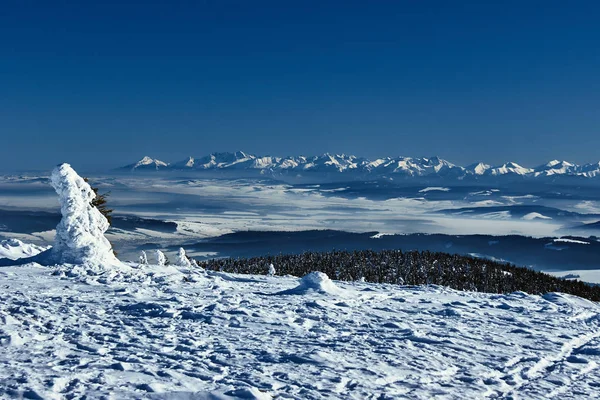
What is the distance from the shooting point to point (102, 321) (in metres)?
16.9

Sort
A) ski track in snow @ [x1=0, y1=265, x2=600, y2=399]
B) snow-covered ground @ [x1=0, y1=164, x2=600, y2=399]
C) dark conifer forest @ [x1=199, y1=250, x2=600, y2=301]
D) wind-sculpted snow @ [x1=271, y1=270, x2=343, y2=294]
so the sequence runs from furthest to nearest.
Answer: dark conifer forest @ [x1=199, y1=250, x2=600, y2=301]
wind-sculpted snow @ [x1=271, y1=270, x2=343, y2=294]
snow-covered ground @ [x1=0, y1=164, x2=600, y2=399]
ski track in snow @ [x1=0, y1=265, x2=600, y2=399]

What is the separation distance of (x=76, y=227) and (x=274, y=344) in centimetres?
1706

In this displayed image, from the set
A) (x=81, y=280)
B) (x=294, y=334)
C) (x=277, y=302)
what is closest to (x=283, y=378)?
(x=294, y=334)

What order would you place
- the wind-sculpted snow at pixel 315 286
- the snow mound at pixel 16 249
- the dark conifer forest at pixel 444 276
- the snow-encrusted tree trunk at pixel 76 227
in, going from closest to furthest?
1. the wind-sculpted snow at pixel 315 286
2. the snow-encrusted tree trunk at pixel 76 227
3. the snow mound at pixel 16 249
4. the dark conifer forest at pixel 444 276

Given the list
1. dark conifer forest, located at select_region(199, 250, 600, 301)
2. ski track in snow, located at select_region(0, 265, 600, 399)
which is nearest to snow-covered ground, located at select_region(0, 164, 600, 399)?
ski track in snow, located at select_region(0, 265, 600, 399)

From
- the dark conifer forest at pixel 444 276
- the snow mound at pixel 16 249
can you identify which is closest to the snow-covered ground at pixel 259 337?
the snow mound at pixel 16 249

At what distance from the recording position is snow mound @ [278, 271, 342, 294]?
2610 centimetres

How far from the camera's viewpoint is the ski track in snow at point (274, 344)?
38.4 ft

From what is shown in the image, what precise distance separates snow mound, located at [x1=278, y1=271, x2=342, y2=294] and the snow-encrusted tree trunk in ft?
35.1

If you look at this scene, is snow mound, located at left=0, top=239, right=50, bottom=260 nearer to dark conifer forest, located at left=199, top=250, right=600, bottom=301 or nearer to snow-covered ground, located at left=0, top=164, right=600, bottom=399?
snow-covered ground, located at left=0, top=164, right=600, bottom=399

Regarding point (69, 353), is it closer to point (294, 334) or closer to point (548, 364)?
point (294, 334)

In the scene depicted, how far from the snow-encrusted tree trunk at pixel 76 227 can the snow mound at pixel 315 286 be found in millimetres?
10712

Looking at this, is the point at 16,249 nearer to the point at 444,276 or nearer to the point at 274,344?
the point at 274,344

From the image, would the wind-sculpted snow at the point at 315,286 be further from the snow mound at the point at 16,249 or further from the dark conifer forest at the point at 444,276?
the dark conifer forest at the point at 444,276
